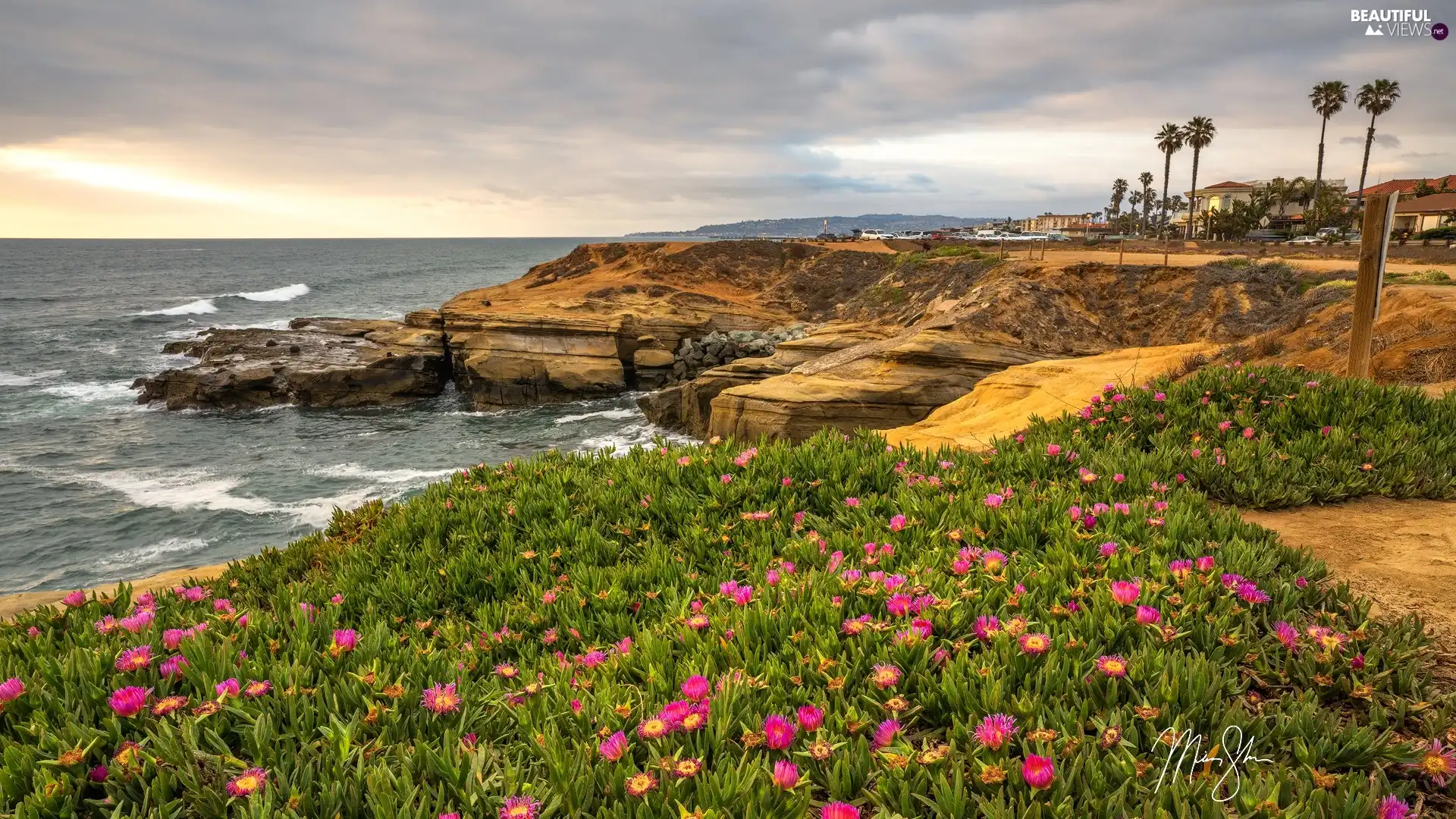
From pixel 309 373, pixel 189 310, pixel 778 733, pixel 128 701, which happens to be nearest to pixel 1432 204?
pixel 309 373

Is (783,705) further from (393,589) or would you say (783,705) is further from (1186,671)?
(393,589)

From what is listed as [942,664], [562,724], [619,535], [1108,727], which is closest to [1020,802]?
[1108,727]

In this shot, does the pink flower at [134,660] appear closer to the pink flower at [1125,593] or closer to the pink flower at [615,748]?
the pink flower at [615,748]

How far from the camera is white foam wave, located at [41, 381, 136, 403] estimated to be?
108 ft

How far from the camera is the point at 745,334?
34750mm

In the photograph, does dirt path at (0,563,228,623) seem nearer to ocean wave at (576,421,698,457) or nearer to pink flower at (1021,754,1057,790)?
pink flower at (1021,754,1057,790)

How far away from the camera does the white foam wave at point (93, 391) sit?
3291 centimetres

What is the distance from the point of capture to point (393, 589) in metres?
4.54

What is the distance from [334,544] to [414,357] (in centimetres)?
3078

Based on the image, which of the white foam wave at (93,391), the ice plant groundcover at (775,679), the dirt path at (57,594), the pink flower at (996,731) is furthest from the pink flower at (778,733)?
the white foam wave at (93,391)

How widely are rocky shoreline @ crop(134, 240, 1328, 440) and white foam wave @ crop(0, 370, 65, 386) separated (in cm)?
559

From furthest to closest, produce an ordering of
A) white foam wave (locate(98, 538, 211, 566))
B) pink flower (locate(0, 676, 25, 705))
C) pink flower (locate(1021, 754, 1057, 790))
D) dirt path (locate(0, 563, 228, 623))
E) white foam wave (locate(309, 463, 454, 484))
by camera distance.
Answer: white foam wave (locate(309, 463, 454, 484)) → white foam wave (locate(98, 538, 211, 566)) → dirt path (locate(0, 563, 228, 623)) → pink flower (locate(0, 676, 25, 705)) → pink flower (locate(1021, 754, 1057, 790))
